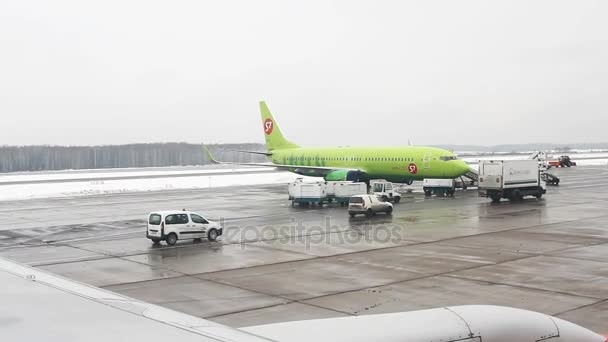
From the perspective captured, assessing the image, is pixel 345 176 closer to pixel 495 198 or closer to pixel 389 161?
pixel 389 161

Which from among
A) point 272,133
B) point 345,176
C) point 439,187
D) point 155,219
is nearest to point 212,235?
point 155,219

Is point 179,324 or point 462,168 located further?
point 462,168

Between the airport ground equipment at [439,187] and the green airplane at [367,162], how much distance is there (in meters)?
0.48

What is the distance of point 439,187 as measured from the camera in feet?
171

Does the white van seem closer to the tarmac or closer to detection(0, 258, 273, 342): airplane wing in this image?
the tarmac

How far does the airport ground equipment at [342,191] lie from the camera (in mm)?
45719

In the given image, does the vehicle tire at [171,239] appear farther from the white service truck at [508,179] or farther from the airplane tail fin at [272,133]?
the airplane tail fin at [272,133]

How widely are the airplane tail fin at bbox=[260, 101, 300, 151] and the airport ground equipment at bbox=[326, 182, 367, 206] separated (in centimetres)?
2611

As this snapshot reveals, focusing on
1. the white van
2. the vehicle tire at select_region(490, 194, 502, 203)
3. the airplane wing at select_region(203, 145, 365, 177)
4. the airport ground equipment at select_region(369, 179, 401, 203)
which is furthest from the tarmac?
the airplane wing at select_region(203, 145, 365, 177)

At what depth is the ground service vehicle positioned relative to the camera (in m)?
37.7

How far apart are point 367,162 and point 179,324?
2090 inches

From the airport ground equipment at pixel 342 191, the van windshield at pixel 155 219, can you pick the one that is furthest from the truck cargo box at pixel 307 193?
the van windshield at pixel 155 219

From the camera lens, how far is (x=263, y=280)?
20375mm

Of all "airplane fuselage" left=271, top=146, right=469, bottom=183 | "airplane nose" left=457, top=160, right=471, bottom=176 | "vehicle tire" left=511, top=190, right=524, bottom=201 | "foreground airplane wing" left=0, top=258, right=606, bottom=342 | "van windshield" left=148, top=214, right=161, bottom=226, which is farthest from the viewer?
"airplane fuselage" left=271, top=146, right=469, bottom=183
